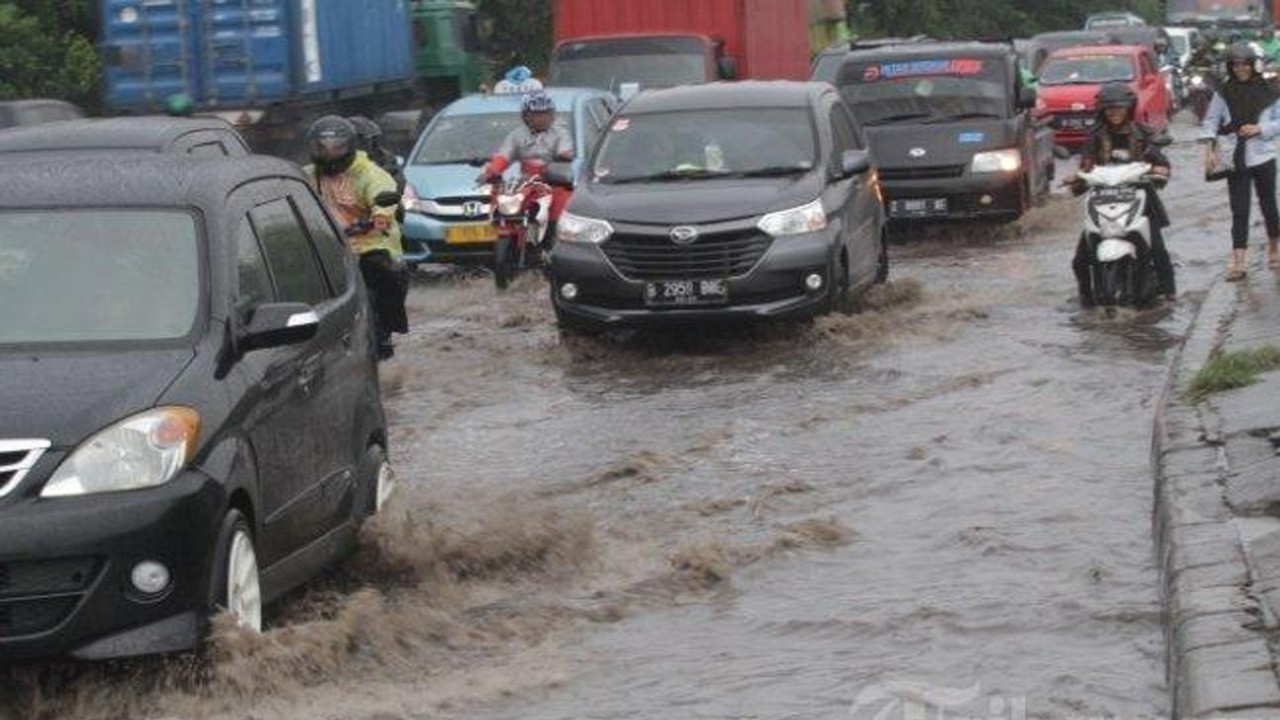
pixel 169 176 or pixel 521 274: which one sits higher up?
pixel 169 176

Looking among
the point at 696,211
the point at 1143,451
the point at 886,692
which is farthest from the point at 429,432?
the point at 886,692

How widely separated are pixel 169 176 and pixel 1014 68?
56.9ft

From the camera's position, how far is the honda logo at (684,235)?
15969 millimetres

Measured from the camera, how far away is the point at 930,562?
31.5ft

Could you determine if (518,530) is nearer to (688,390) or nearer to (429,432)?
(429,432)

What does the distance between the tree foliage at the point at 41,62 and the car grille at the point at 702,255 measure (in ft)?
59.8

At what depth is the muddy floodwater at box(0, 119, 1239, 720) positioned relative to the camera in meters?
7.57

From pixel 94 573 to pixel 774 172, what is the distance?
10164 millimetres

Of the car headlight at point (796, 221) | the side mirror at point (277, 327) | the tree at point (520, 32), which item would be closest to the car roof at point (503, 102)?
the car headlight at point (796, 221)

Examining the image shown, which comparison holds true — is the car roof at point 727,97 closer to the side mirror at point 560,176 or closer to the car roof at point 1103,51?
the side mirror at point 560,176

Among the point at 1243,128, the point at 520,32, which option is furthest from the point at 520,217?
the point at 520,32

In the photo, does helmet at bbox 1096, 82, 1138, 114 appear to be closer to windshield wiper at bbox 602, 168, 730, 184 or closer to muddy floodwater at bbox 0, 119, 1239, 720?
muddy floodwater at bbox 0, 119, 1239, 720

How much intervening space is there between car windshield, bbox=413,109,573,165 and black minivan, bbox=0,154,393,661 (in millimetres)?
13327

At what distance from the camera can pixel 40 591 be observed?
7137mm
